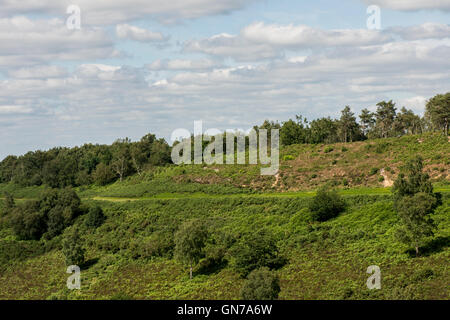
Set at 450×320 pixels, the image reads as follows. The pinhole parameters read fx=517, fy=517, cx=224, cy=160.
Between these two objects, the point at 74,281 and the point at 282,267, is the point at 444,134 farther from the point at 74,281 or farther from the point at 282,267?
the point at 74,281

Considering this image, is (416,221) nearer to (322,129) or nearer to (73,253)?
(73,253)

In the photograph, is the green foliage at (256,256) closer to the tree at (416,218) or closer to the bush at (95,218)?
the tree at (416,218)

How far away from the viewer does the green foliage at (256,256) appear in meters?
43.7

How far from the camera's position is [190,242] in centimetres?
4694

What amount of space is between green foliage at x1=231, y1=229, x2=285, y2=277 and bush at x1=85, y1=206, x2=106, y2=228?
32.1 metres

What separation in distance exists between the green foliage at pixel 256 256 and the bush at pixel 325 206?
1037 centimetres

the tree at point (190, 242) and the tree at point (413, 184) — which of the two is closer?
the tree at point (413, 184)

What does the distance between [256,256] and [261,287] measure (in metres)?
11.5

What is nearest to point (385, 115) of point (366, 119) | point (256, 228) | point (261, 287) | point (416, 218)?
point (366, 119)

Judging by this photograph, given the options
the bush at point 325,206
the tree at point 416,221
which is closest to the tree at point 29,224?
the bush at point 325,206

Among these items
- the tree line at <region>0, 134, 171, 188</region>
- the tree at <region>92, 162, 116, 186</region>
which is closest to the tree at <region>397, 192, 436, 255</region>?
the tree line at <region>0, 134, 171, 188</region>
